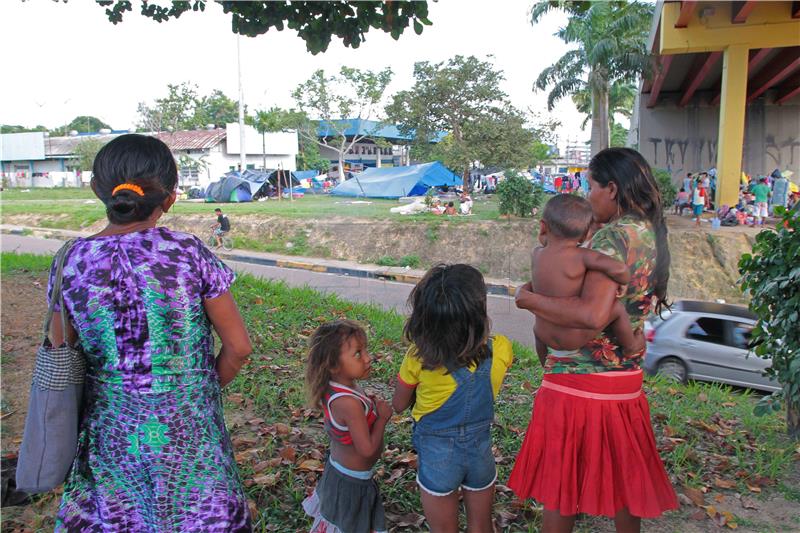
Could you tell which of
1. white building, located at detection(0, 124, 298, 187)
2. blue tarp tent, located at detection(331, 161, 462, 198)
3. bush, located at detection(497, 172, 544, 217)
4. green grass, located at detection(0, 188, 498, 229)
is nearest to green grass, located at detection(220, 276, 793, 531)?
bush, located at detection(497, 172, 544, 217)

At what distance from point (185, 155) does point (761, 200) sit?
35097mm

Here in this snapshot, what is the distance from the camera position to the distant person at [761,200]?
655 inches

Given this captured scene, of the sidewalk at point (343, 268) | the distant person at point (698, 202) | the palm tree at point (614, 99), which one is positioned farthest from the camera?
the palm tree at point (614, 99)

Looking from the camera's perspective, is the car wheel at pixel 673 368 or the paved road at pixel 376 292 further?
the paved road at pixel 376 292

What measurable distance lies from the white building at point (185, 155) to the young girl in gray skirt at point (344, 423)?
1571 inches

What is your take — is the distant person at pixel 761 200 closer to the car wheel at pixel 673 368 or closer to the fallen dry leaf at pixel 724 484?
the car wheel at pixel 673 368

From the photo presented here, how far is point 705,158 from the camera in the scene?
2831 cm

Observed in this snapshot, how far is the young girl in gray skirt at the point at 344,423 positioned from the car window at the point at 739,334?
6358mm

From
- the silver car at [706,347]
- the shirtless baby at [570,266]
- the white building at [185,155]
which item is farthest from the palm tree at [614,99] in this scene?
the shirtless baby at [570,266]

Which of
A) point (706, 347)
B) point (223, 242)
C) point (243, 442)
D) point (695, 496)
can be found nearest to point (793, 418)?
point (695, 496)

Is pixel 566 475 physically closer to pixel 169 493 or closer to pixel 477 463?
pixel 477 463

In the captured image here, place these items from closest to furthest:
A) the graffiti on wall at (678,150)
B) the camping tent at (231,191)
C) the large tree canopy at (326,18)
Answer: the large tree canopy at (326,18) → the graffiti on wall at (678,150) → the camping tent at (231,191)

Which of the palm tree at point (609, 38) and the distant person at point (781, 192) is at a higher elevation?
the palm tree at point (609, 38)

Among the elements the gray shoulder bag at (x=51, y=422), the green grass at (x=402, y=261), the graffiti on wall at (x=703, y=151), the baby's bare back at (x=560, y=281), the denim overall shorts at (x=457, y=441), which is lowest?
the green grass at (x=402, y=261)
